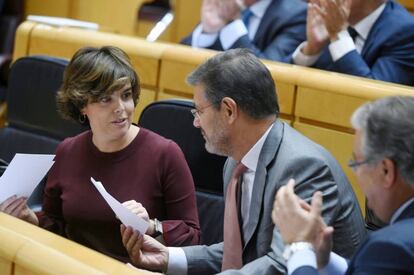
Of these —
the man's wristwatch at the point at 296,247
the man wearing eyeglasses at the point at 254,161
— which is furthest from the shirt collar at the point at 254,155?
the man's wristwatch at the point at 296,247

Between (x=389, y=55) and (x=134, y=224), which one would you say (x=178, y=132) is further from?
(x=389, y=55)

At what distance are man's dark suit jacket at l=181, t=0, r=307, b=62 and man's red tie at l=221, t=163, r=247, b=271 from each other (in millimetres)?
1114

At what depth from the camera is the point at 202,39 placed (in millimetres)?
3033

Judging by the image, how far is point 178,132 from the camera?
2.09 metres

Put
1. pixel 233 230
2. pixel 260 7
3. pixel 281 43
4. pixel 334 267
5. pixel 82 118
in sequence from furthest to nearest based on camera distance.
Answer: pixel 260 7 → pixel 281 43 → pixel 82 118 → pixel 233 230 → pixel 334 267

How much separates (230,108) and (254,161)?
0.12 meters

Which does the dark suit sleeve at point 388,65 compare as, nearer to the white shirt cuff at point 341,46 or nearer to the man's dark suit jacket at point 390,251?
the white shirt cuff at point 341,46

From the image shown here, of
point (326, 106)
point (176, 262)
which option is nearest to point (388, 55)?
point (326, 106)

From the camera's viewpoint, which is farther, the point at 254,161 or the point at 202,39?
the point at 202,39

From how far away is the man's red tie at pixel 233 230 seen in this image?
5.35 feet

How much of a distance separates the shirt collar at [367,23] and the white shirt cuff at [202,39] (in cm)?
65

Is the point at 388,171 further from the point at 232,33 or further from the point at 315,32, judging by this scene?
the point at 232,33

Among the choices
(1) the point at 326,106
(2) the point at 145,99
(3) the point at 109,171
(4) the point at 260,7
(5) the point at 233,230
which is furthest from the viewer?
(4) the point at 260,7

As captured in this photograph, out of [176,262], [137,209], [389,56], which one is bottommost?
[176,262]
